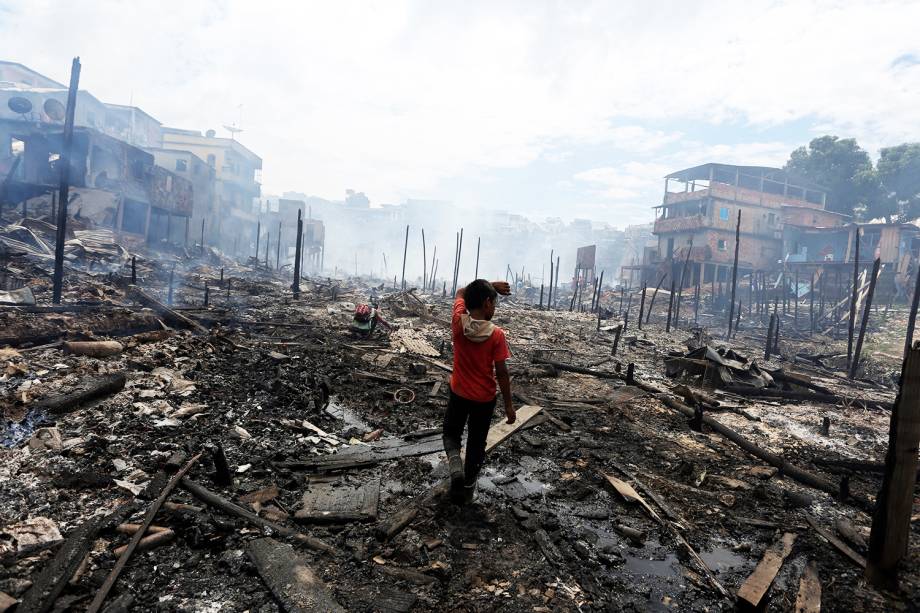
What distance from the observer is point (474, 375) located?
3.75 m

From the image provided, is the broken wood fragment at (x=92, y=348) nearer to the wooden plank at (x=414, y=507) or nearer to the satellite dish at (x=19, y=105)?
the wooden plank at (x=414, y=507)

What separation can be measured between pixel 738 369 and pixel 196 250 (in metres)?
35.9

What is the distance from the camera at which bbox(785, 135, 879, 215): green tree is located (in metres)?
42.3

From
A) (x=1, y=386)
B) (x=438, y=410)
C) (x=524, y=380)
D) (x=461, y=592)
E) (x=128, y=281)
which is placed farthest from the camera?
(x=128, y=281)

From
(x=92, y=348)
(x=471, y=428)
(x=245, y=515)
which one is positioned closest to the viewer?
(x=245, y=515)

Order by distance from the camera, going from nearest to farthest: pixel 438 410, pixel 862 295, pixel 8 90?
pixel 438 410, pixel 862 295, pixel 8 90

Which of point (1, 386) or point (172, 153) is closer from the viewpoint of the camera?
point (1, 386)

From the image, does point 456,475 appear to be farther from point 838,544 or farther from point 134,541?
Result: point 838,544

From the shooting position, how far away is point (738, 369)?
9.95 meters

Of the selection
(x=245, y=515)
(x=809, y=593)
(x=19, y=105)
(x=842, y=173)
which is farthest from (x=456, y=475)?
(x=842, y=173)

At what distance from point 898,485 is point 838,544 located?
3.49 ft

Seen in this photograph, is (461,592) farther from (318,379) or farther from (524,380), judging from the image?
(524,380)

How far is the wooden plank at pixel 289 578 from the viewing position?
102 inches

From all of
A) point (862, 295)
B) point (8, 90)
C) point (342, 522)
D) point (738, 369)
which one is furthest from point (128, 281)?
point (8, 90)
